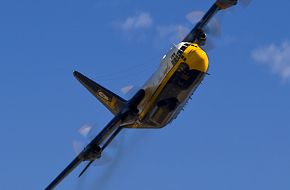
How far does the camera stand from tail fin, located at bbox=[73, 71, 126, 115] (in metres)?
64.6

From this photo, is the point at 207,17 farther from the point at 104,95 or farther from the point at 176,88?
the point at 104,95

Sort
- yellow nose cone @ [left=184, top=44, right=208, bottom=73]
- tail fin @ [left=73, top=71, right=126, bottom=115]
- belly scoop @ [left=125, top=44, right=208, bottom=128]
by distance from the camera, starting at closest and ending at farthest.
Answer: yellow nose cone @ [left=184, top=44, right=208, bottom=73] → belly scoop @ [left=125, top=44, right=208, bottom=128] → tail fin @ [left=73, top=71, right=126, bottom=115]

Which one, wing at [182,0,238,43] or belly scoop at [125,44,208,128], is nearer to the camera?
belly scoop at [125,44,208,128]

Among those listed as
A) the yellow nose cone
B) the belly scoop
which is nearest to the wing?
the belly scoop

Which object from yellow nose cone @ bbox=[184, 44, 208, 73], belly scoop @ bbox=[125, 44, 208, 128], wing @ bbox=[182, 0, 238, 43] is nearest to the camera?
yellow nose cone @ bbox=[184, 44, 208, 73]

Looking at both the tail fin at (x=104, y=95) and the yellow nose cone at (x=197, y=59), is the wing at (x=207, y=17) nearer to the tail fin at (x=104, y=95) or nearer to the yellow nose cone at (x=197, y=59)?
the yellow nose cone at (x=197, y=59)

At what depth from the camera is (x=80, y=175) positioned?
60.1m

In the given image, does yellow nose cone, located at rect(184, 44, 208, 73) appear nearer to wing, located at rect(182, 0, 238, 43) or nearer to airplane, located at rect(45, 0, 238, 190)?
airplane, located at rect(45, 0, 238, 190)

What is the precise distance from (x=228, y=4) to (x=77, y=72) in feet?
47.6

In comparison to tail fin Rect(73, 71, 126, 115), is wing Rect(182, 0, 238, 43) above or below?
above

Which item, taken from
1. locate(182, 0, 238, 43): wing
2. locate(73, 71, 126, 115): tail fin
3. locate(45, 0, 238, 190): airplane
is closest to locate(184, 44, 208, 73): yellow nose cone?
locate(45, 0, 238, 190): airplane

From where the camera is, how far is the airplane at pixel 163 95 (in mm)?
57406

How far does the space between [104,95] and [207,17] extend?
34.2ft

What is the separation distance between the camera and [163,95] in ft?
193
